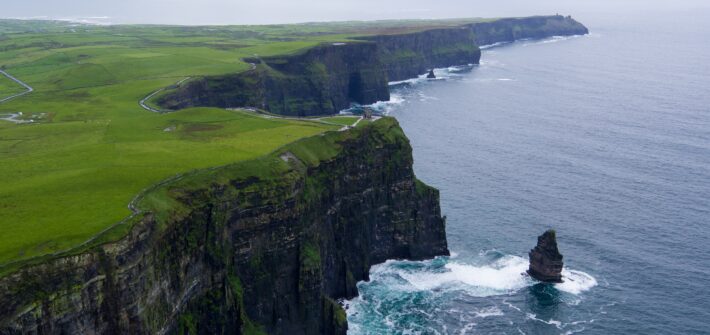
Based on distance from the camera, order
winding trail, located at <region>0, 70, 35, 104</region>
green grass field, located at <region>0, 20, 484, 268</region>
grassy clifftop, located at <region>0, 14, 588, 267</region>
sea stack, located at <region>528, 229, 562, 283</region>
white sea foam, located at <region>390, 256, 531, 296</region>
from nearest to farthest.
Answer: green grass field, located at <region>0, 20, 484, 268</region> < grassy clifftop, located at <region>0, 14, 588, 267</region> < white sea foam, located at <region>390, 256, 531, 296</region> < sea stack, located at <region>528, 229, 562, 283</region> < winding trail, located at <region>0, 70, 35, 104</region>

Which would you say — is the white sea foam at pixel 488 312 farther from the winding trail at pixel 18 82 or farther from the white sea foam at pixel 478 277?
the winding trail at pixel 18 82

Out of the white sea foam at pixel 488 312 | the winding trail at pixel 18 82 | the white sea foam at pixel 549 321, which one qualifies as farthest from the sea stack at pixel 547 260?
the winding trail at pixel 18 82

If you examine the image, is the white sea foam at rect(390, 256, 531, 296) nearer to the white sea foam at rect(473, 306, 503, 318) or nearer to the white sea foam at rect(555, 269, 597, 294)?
the white sea foam at rect(473, 306, 503, 318)

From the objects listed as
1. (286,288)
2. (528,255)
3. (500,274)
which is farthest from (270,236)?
(528,255)

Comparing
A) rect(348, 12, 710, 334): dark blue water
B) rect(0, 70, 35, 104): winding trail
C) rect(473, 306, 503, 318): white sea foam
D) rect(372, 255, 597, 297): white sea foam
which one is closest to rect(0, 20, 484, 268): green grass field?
rect(0, 70, 35, 104): winding trail

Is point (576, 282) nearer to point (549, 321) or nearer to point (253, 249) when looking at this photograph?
point (549, 321)

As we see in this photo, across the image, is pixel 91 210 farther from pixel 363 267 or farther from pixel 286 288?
pixel 363 267

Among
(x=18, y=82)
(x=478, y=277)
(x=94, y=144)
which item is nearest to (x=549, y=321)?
(x=478, y=277)
